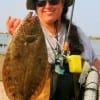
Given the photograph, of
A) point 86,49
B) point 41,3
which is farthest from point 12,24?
point 86,49

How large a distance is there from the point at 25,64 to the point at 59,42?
26.1 inches

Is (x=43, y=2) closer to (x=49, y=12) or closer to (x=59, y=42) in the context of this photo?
Answer: (x=49, y=12)

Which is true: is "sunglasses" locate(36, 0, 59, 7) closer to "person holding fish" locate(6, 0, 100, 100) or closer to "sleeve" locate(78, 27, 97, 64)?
"person holding fish" locate(6, 0, 100, 100)

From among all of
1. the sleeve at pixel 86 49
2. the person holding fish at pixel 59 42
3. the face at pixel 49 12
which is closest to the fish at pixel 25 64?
the person holding fish at pixel 59 42

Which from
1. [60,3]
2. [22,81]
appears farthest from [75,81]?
[60,3]

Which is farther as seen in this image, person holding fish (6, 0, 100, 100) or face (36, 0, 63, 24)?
face (36, 0, 63, 24)

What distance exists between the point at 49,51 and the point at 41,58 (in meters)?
0.35

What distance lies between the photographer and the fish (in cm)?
466

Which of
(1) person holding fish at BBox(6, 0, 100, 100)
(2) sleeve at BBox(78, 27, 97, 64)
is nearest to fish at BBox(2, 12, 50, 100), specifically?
(1) person holding fish at BBox(6, 0, 100, 100)

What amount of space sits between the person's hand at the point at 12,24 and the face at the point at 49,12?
12.9 inches

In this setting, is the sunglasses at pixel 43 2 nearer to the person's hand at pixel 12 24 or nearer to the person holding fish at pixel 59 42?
the person holding fish at pixel 59 42

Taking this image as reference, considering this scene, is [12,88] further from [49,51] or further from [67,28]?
[67,28]

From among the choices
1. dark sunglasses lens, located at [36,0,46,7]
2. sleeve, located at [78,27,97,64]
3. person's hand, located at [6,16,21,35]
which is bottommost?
sleeve, located at [78,27,97,64]

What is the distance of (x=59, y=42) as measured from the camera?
523cm
